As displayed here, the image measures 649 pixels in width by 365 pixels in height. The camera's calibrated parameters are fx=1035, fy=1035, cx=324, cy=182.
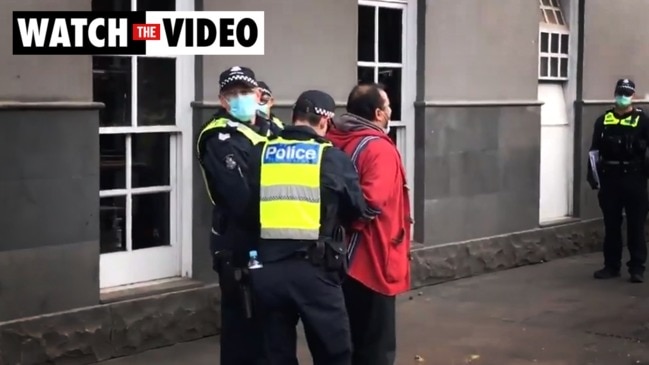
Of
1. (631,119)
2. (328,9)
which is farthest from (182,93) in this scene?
(631,119)

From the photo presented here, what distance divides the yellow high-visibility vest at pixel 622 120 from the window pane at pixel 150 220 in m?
4.87

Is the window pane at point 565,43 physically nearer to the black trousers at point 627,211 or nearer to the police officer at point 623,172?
the police officer at point 623,172

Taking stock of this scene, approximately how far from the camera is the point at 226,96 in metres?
5.92

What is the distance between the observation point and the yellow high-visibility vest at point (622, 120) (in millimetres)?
10359

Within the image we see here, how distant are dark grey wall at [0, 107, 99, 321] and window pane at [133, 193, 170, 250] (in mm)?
613

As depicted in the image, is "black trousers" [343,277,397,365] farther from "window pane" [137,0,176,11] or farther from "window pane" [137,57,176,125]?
"window pane" [137,0,176,11]

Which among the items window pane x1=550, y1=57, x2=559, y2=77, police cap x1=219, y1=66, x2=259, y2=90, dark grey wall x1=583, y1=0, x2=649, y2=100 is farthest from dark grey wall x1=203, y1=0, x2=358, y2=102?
dark grey wall x1=583, y1=0, x2=649, y2=100

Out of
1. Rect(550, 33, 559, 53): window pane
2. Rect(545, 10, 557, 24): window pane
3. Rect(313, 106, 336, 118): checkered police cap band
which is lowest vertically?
Rect(313, 106, 336, 118): checkered police cap band

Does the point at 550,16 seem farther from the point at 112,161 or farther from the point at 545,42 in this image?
the point at 112,161

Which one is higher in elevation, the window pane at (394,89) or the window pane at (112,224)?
the window pane at (394,89)

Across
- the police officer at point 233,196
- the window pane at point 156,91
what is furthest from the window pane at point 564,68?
the police officer at point 233,196

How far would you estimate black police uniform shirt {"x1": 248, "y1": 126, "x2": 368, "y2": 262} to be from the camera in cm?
528

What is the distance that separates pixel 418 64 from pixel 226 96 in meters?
4.53

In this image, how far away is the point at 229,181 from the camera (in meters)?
5.48
